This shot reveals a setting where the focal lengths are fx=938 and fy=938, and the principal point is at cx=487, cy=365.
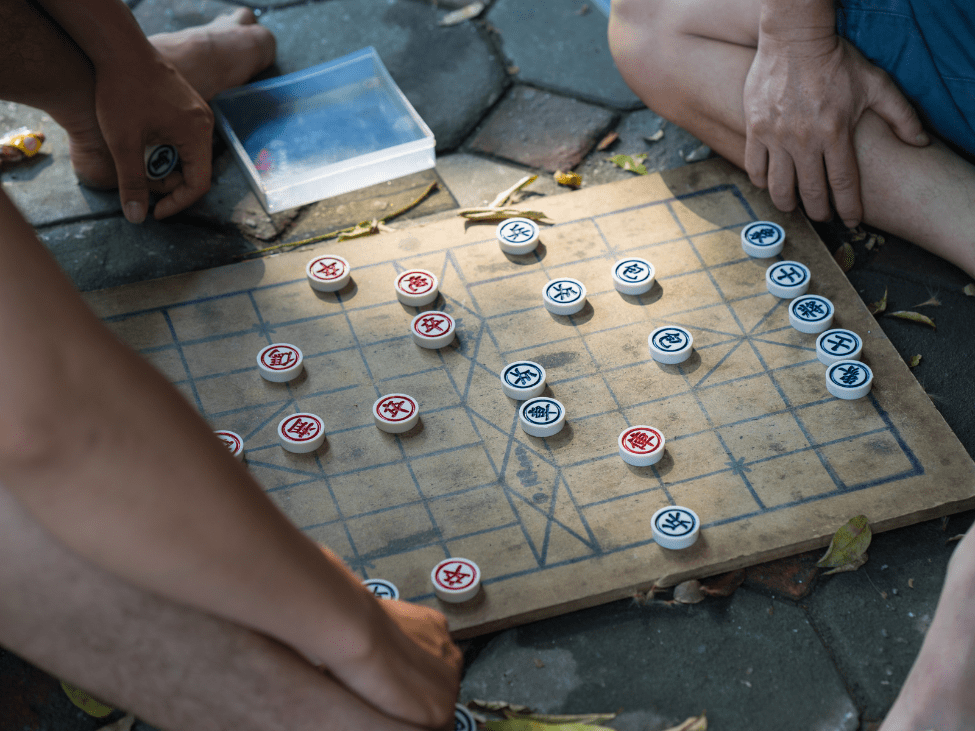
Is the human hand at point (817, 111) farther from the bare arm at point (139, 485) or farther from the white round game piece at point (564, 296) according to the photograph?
the bare arm at point (139, 485)

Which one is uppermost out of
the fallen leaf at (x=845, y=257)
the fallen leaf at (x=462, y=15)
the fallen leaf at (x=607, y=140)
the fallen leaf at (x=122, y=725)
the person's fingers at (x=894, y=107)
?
the person's fingers at (x=894, y=107)

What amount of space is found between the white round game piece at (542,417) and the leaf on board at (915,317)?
70 centimetres

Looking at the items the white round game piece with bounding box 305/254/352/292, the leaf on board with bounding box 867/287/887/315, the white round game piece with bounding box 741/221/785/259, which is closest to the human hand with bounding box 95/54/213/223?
the white round game piece with bounding box 305/254/352/292

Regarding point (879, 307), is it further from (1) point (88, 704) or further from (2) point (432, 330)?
(1) point (88, 704)

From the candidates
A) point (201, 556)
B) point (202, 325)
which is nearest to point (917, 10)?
point (202, 325)

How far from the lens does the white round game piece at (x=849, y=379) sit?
1.56 meters

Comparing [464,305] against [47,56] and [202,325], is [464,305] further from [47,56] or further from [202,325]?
[47,56]

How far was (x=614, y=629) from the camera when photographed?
4.44 feet

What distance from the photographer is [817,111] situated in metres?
1.71

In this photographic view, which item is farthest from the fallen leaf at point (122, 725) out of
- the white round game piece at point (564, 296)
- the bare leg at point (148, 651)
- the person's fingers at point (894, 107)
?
the person's fingers at point (894, 107)

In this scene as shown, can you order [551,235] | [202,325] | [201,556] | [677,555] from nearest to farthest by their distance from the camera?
[201,556], [677,555], [202,325], [551,235]

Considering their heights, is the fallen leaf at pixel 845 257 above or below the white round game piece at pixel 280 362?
below

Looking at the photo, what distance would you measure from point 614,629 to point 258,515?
65 centimetres

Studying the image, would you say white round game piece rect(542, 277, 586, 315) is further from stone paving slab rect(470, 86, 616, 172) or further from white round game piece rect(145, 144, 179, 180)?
white round game piece rect(145, 144, 179, 180)
